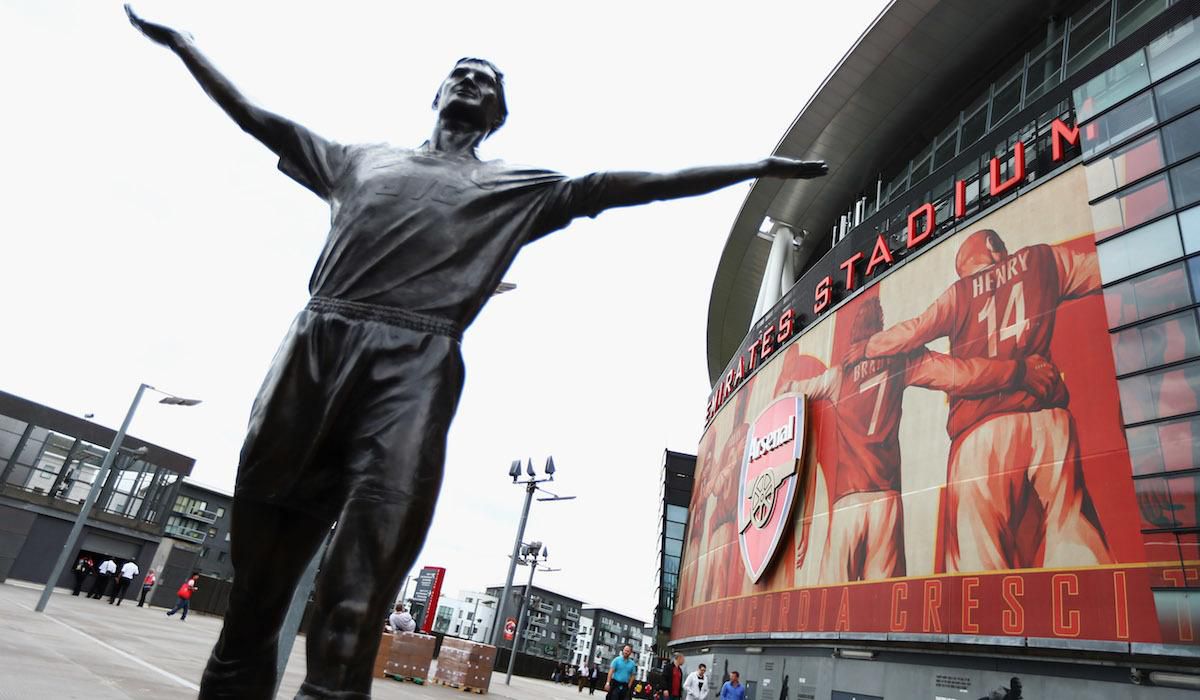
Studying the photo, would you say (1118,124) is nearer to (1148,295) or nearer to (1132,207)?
(1132,207)

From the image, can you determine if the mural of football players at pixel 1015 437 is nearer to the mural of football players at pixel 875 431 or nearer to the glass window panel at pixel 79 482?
the mural of football players at pixel 875 431

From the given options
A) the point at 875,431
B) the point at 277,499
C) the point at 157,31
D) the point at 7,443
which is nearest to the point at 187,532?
the point at 7,443

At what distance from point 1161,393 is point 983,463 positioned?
3.55 m

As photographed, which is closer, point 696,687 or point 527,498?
point 696,687

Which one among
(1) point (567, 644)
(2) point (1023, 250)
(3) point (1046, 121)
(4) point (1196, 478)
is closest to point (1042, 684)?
(4) point (1196, 478)

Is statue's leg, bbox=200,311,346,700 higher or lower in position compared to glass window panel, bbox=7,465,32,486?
lower

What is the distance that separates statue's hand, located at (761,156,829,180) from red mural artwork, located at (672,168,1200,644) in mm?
10803

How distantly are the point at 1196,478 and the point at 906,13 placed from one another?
16.9 metres

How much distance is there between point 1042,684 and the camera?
11.7 metres

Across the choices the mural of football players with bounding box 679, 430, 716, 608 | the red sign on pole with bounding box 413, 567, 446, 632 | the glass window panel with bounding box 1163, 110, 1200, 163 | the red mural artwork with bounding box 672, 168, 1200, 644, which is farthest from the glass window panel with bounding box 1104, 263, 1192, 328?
the red sign on pole with bounding box 413, 567, 446, 632

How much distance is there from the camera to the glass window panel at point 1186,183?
11.0 m

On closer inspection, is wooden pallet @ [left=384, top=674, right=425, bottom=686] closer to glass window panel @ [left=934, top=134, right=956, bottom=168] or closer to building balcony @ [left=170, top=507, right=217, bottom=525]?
glass window panel @ [left=934, top=134, right=956, bottom=168]

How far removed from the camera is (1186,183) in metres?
11.1

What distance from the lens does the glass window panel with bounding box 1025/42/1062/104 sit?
18.6 m
